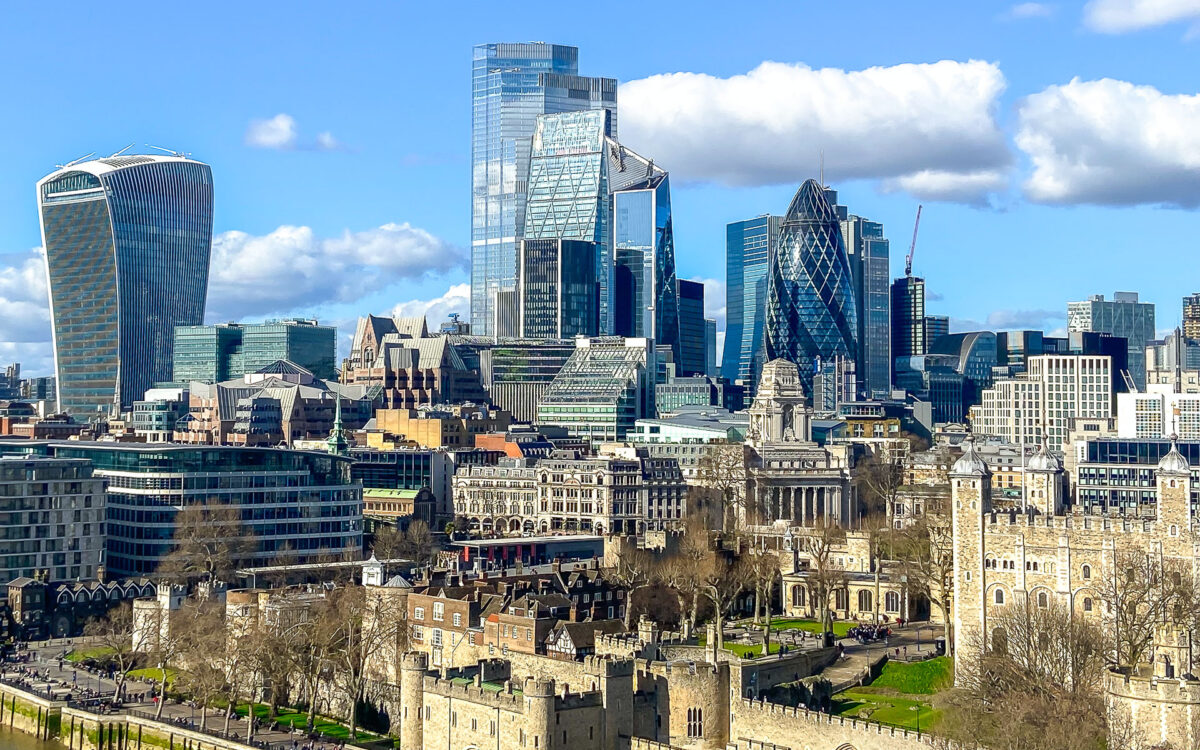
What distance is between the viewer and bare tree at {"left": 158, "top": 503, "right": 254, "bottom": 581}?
15062 cm

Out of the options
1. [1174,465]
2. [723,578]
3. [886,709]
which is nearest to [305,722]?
[886,709]

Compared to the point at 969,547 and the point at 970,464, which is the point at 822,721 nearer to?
the point at 969,547

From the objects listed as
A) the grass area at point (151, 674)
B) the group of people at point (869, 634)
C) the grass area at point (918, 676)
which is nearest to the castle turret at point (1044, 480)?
the group of people at point (869, 634)

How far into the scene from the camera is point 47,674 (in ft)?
395

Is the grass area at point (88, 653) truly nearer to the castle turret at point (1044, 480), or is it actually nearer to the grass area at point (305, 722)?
the grass area at point (305, 722)

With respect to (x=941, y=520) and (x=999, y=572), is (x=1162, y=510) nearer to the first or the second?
(x=999, y=572)

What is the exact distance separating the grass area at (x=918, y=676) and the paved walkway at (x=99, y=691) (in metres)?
34.3

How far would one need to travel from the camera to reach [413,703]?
9206 centimetres

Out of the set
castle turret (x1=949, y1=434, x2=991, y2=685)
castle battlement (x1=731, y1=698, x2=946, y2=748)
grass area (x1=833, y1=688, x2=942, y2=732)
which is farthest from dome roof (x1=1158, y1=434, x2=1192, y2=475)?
castle battlement (x1=731, y1=698, x2=946, y2=748)

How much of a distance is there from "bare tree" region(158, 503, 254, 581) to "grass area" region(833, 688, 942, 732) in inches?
2607

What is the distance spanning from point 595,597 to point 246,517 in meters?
52.8

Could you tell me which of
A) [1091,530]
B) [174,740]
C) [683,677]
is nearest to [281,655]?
[174,740]

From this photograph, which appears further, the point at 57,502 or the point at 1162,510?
the point at 57,502

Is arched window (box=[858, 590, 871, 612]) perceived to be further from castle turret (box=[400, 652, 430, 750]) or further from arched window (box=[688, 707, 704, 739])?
castle turret (box=[400, 652, 430, 750])
